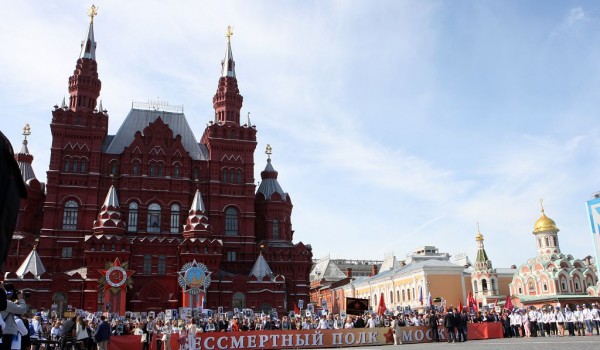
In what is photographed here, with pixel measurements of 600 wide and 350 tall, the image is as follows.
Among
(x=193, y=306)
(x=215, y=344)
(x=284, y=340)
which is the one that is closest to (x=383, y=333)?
(x=284, y=340)

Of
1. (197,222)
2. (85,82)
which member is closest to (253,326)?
(197,222)

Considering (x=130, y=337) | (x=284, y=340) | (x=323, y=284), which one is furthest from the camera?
(x=323, y=284)

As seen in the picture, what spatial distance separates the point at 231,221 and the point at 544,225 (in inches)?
1965

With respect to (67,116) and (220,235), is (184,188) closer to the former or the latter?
(220,235)

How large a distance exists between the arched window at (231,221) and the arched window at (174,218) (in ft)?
15.8

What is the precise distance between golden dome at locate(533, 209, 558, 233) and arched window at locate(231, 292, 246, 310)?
2005 inches

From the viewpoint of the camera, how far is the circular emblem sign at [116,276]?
138ft

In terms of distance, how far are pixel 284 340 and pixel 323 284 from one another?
74153 mm

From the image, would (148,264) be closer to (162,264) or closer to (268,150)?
(162,264)

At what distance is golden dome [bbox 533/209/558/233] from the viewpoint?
7775 centimetres

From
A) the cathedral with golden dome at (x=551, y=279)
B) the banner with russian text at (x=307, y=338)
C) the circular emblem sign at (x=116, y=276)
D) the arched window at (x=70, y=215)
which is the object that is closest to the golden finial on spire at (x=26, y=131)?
the arched window at (x=70, y=215)

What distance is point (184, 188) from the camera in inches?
2005

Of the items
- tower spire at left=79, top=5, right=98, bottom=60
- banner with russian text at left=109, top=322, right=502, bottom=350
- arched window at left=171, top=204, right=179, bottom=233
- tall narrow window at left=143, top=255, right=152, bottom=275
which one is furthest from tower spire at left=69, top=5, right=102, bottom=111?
banner with russian text at left=109, top=322, right=502, bottom=350

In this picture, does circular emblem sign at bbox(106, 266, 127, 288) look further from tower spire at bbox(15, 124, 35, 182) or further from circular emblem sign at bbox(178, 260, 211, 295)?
tower spire at bbox(15, 124, 35, 182)
